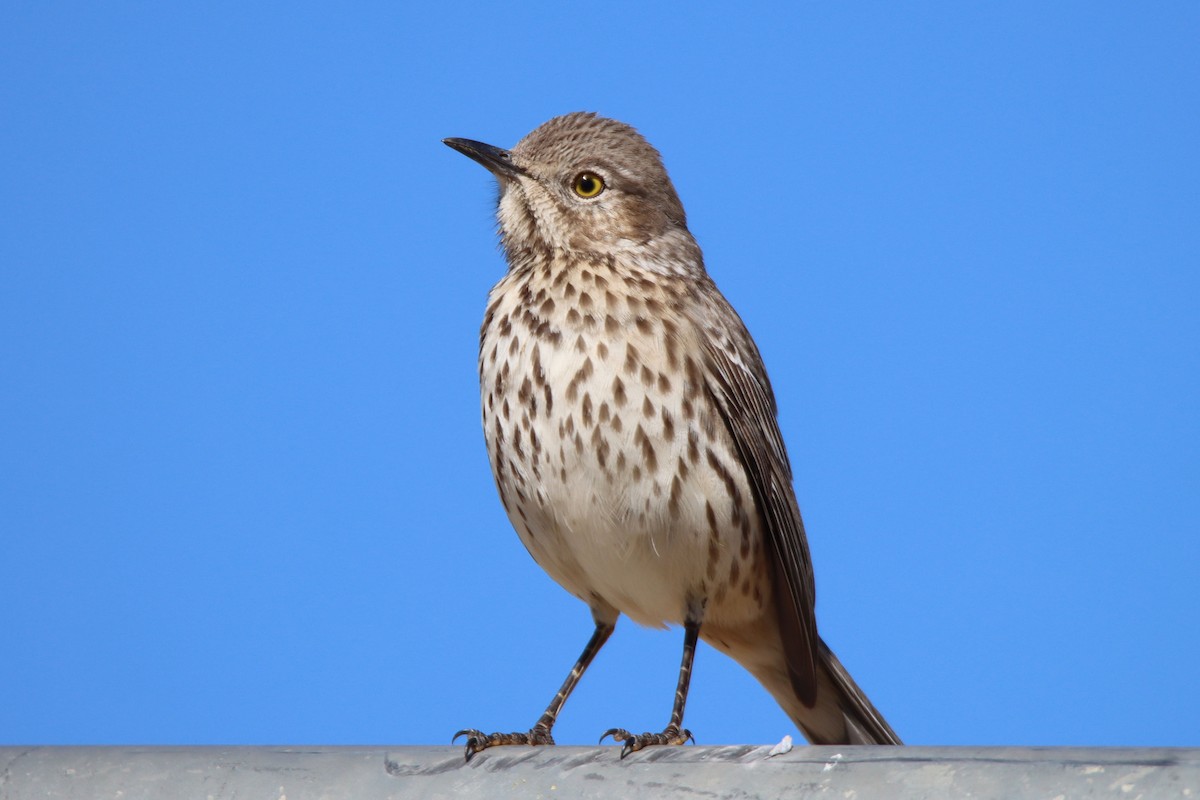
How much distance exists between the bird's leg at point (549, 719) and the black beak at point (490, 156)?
218 cm

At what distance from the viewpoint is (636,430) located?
6039mm

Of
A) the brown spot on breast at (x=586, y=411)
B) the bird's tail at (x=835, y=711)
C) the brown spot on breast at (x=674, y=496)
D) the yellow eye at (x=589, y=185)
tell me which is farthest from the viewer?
the bird's tail at (x=835, y=711)

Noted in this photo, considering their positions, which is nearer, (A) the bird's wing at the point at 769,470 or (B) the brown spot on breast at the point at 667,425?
(B) the brown spot on breast at the point at 667,425

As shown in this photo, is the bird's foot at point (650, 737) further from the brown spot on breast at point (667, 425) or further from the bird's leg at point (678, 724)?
the brown spot on breast at point (667, 425)

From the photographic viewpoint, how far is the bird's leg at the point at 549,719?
5.44m

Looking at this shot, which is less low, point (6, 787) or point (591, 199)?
point (591, 199)

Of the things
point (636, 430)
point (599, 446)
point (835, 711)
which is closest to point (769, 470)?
point (636, 430)

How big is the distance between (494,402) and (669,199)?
1.51 meters

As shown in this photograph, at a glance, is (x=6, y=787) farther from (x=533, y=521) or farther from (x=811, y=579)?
(x=811, y=579)

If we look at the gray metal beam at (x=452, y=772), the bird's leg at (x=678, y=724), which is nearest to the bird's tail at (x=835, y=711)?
the bird's leg at (x=678, y=724)

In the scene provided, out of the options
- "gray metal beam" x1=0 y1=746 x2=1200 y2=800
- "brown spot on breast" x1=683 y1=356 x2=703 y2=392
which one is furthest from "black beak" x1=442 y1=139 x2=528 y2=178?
"gray metal beam" x1=0 y1=746 x2=1200 y2=800

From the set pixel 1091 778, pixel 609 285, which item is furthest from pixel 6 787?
pixel 609 285

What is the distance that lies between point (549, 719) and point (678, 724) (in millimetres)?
630

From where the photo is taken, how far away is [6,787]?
3824mm
